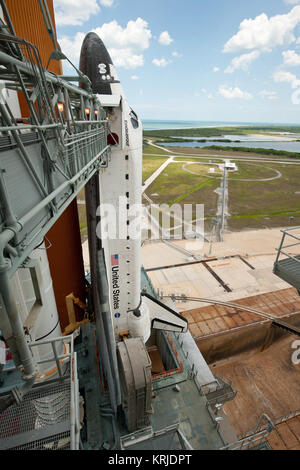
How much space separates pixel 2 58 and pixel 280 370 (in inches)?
777

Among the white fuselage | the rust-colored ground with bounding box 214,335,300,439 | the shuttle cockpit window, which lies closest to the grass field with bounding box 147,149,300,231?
the rust-colored ground with bounding box 214,335,300,439

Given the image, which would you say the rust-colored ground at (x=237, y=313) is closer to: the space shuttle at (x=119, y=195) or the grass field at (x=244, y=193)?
the space shuttle at (x=119, y=195)

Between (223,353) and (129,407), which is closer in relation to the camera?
(129,407)

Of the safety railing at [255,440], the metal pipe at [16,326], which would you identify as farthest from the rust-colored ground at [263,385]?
the metal pipe at [16,326]

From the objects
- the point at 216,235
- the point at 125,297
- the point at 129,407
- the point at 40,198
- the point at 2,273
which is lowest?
the point at 216,235

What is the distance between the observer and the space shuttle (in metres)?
7.59

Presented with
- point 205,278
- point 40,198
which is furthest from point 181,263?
point 40,198

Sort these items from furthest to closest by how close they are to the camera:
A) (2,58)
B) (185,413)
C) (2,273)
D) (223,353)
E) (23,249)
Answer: (223,353) < (185,413) < (23,249) < (2,58) < (2,273)

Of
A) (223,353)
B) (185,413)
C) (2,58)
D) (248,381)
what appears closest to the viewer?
(2,58)

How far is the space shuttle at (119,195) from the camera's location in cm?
759

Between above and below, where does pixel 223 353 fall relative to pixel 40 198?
below

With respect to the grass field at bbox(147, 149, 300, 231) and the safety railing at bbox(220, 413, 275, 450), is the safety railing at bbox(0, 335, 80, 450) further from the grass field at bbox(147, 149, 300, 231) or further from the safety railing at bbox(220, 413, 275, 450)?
the grass field at bbox(147, 149, 300, 231)

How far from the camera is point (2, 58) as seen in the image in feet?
6.16

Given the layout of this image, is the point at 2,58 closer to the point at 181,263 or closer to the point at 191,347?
the point at 191,347
